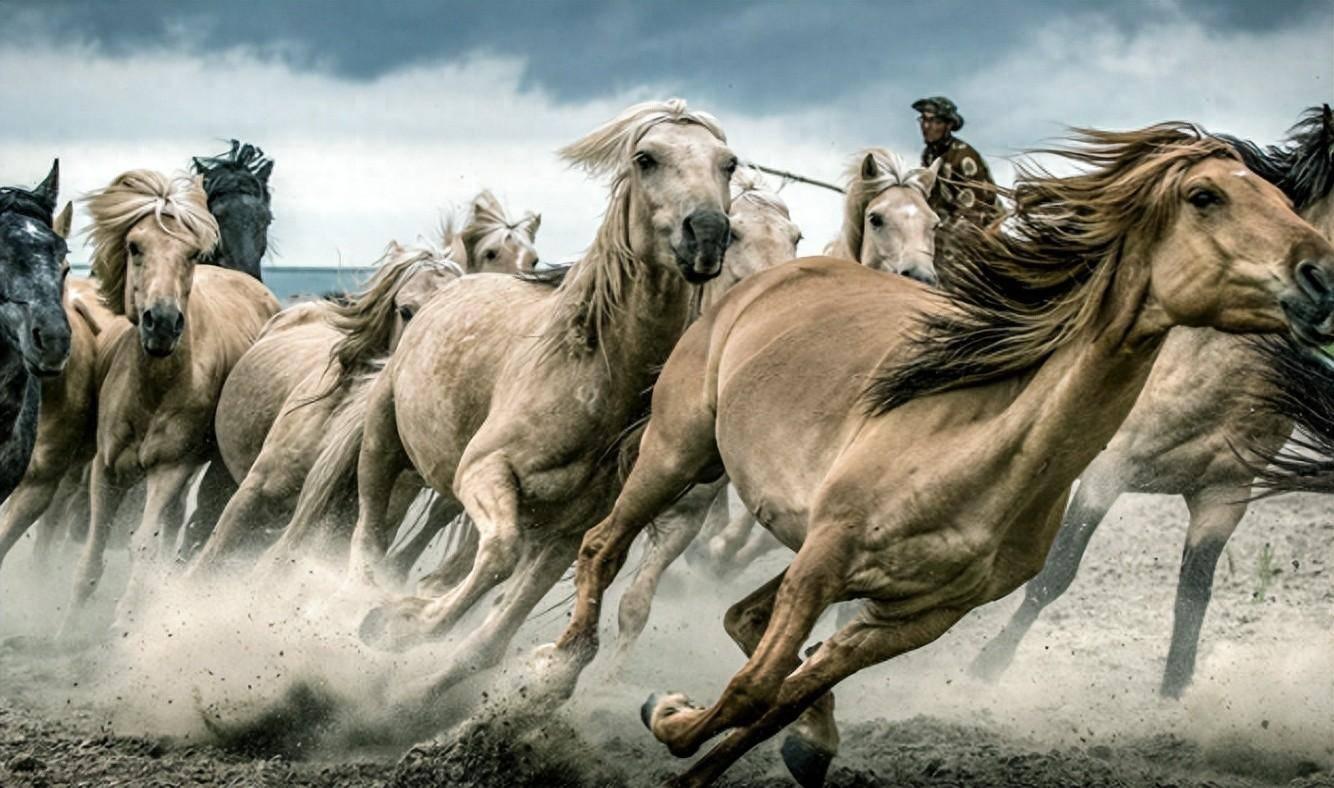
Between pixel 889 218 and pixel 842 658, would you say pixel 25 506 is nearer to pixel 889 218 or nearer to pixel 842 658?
pixel 889 218

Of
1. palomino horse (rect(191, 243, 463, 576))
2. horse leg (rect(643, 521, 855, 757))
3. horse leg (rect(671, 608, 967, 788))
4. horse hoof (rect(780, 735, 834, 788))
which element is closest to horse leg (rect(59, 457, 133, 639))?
palomino horse (rect(191, 243, 463, 576))

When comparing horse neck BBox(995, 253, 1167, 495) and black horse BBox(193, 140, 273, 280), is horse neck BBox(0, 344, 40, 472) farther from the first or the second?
black horse BBox(193, 140, 273, 280)

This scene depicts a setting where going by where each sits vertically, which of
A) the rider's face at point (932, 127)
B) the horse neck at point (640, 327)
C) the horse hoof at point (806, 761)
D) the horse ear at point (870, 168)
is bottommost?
the horse hoof at point (806, 761)

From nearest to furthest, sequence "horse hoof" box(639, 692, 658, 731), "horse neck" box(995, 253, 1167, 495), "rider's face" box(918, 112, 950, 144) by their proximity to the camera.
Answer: "horse neck" box(995, 253, 1167, 495) < "horse hoof" box(639, 692, 658, 731) < "rider's face" box(918, 112, 950, 144)

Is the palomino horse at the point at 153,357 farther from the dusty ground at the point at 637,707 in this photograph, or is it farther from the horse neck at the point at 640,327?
the horse neck at the point at 640,327

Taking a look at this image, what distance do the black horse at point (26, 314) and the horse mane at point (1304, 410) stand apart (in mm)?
3694

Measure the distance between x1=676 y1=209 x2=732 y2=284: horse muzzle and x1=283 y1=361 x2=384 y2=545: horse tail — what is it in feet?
7.63

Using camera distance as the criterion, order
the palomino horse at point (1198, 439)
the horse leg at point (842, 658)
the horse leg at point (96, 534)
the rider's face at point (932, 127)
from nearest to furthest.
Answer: the horse leg at point (842, 658) < the palomino horse at point (1198, 439) < the horse leg at point (96, 534) < the rider's face at point (932, 127)

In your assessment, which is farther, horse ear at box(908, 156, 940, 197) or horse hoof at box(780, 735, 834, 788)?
horse ear at box(908, 156, 940, 197)

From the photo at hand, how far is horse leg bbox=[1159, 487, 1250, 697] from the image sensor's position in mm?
6938

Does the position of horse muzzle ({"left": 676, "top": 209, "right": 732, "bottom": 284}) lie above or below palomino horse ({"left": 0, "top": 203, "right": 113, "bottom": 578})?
above

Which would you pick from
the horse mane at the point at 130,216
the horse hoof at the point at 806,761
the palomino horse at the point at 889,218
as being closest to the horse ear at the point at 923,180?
the palomino horse at the point at 889,218

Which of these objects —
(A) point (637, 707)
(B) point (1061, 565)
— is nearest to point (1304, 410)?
(B) point (1061, 565)

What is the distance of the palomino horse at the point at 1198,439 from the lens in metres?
6.73
